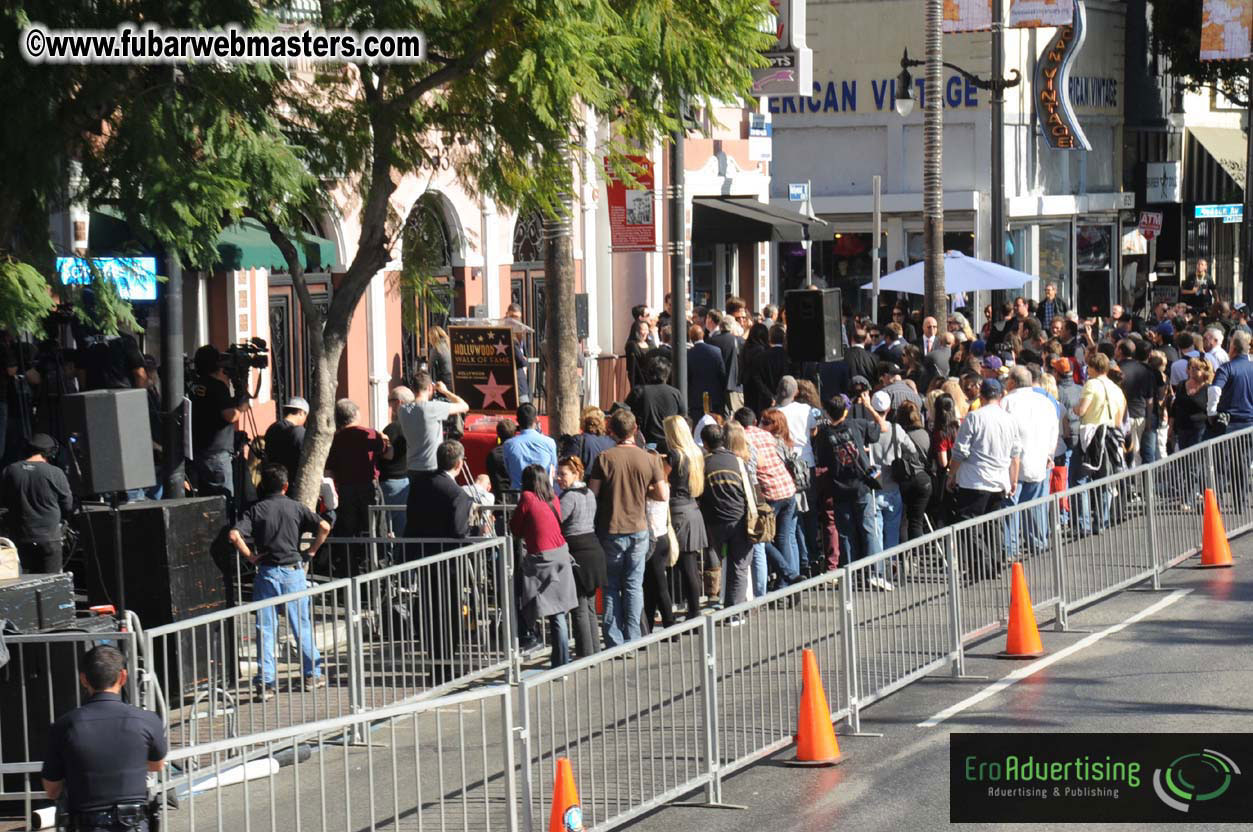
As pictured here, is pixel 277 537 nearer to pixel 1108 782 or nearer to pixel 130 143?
pixel 130 143

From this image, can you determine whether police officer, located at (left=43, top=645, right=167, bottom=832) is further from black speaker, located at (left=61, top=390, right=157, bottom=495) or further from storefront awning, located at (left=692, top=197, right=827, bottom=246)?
storefront awning, located at (left=692, top=197, right=827, bottom=246)

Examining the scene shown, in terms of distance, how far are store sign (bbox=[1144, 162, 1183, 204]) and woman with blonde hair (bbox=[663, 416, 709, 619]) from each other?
3758 centimetres

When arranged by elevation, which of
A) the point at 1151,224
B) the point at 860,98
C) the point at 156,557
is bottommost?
the point at 156,557

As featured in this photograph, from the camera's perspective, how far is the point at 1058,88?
1612 inches

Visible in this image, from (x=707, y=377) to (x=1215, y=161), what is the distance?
34.7 metres

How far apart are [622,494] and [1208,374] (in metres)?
9.53

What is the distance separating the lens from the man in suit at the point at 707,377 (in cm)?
2139

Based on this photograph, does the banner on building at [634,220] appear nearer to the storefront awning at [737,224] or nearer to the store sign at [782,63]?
the store sign at [782,63]

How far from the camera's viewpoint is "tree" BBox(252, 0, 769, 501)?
13547 millimetres

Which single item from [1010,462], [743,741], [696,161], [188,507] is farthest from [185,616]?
[696,161]

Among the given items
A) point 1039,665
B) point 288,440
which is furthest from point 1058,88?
point 1039,665

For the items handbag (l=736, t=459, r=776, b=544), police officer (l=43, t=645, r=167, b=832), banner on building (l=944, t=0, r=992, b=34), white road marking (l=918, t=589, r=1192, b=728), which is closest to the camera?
police officer (l=43, t=645, r=167, b=832)

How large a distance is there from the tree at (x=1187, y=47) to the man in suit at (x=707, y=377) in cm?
2937

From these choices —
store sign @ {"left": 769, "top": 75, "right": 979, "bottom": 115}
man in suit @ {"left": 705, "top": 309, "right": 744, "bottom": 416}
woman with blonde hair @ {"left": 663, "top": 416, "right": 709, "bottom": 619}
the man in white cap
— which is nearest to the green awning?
the man in white cap
